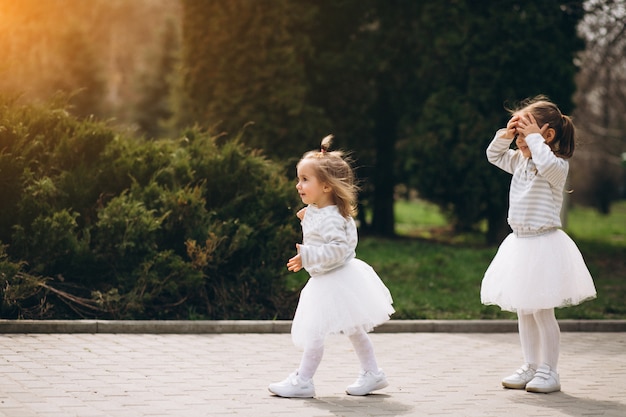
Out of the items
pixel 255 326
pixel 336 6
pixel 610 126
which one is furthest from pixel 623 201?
pixel 255 326

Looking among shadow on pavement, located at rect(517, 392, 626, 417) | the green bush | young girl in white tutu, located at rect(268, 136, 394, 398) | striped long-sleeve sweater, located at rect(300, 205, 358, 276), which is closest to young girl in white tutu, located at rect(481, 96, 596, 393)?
shadow on pavement, located at rect(517, 392, 626, 417)

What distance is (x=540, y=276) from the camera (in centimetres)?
632

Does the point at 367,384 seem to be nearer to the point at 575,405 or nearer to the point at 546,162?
the point at 575,405

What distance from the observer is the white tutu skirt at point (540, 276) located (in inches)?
248

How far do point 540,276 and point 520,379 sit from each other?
767 mm

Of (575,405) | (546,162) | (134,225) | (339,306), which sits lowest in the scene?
(575,405)

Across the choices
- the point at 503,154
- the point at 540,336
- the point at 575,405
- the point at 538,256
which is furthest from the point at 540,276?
the point at 503,154

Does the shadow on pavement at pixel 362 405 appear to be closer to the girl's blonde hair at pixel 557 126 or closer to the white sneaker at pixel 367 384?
the white sneaker at pixel 367 384

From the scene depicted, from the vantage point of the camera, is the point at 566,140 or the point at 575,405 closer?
the point at 575,405

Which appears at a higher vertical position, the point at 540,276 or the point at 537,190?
the point at 537,190

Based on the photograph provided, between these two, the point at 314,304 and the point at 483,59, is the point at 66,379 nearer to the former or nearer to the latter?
the point at 314,304

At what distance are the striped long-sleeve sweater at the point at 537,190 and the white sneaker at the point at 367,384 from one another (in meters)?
1.44

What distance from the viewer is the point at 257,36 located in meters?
18.5

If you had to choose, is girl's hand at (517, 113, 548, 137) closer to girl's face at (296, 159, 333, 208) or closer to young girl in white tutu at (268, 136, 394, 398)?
young girl in white tutu at (268, 136, 394, 398)
